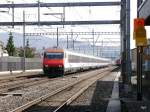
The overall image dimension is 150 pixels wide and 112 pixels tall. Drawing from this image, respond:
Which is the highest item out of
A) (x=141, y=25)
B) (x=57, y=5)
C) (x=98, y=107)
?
(x=57, y=5)

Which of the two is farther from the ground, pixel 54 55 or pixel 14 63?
pixel 54 55

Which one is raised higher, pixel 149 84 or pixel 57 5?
pixel 57 5

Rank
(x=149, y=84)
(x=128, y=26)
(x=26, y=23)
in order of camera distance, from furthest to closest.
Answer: (x=26, y=23)
(x=128, y=26)
(x=149, y=84)

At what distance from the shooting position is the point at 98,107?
1777cm

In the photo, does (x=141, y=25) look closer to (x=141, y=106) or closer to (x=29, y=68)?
(x=141, y=106)

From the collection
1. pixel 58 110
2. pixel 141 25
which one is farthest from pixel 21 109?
pixel 141 25

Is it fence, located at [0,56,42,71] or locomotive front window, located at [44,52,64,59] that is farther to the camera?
fence, located at [0,56,42,71]

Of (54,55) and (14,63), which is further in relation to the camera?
(14,63)

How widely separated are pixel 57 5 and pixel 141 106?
31.1m

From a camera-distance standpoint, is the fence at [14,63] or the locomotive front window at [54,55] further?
the fence at [14,63]

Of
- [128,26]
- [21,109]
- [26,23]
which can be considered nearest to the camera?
[21,109]

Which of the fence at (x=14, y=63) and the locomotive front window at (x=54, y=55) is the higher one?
the locomotive front window at (x=54, y=55)

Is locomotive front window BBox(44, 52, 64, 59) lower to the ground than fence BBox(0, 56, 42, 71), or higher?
higher

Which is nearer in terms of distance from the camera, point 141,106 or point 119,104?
point 141,106
